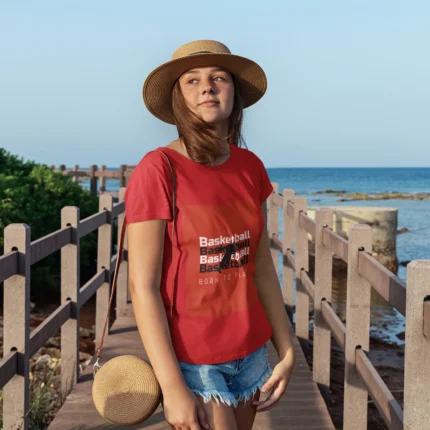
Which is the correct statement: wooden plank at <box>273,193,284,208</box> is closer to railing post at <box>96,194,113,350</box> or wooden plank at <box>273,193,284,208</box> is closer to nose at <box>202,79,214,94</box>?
railing post at <box>96,194,113,350</box>

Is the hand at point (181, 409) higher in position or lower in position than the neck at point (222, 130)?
lower

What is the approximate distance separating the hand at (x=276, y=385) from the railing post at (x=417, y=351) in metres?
0.43

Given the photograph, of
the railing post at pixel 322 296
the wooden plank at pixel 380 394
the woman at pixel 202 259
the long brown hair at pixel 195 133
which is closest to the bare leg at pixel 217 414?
the woman at pixel 202 259

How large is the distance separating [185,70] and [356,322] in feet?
7.59

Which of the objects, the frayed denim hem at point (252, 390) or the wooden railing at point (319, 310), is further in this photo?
the wooden railing at point (319, 310)

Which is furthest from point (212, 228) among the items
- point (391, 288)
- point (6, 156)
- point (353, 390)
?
point (6, 156)

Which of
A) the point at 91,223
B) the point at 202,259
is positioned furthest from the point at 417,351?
the point at 91,223

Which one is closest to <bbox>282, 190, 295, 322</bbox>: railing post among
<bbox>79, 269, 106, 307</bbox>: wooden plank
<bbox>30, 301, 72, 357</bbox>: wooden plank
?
<bbox>79, 269, 106, 307</bbox>: wooden plank

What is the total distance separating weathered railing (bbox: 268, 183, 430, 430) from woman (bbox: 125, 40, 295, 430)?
0.45 metres

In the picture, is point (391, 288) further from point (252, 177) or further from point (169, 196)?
point (169, 196)

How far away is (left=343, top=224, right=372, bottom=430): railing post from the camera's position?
4098mm

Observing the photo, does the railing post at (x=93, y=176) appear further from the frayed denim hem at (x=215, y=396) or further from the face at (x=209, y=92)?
the frayed denim hem at (x=215, y=396)

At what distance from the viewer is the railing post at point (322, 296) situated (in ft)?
18.5

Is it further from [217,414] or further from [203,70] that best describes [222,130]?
[217,414]
